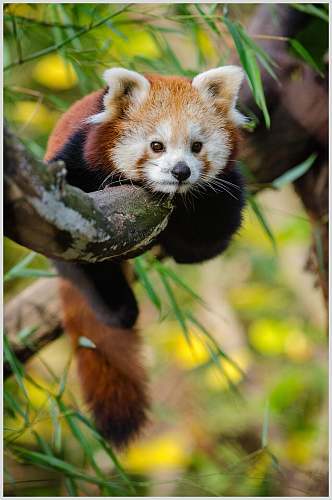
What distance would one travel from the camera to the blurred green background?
239 centimetres

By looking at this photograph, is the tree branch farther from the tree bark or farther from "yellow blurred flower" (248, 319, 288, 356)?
"yellow blurred flower" (248, 319, 288, 356)

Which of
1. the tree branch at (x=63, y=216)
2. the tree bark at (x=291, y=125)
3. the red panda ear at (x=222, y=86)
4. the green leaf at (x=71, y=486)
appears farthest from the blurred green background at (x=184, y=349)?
the tree branch at (x=63, y=216)

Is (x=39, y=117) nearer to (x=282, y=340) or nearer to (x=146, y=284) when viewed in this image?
(x=146, y=284)

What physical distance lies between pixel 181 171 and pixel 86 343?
107cm

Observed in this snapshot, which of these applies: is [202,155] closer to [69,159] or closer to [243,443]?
[69,159]

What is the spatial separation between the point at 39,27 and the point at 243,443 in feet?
9.46

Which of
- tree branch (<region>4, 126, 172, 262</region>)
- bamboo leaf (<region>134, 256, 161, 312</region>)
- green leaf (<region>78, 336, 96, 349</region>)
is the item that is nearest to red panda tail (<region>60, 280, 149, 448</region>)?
green leaf (<region>78, 336, 96, 349</region>)

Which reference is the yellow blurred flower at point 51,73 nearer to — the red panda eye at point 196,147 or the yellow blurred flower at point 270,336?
the yellow blurred flower at point 270,336

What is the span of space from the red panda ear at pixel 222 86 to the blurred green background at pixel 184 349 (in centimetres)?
29

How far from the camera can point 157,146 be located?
5.99 feet

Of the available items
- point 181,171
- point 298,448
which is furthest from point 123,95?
point 298,448

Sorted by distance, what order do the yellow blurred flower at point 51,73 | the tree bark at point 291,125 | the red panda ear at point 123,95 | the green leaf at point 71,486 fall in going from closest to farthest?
1. the red panda ear at point 123,95
2. the green leaf at point 71,486
3. the tree bark at point 291,125
4. the yellow blurred flower at point 51,73

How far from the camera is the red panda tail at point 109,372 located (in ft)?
8.55

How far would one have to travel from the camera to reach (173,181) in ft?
5.81
